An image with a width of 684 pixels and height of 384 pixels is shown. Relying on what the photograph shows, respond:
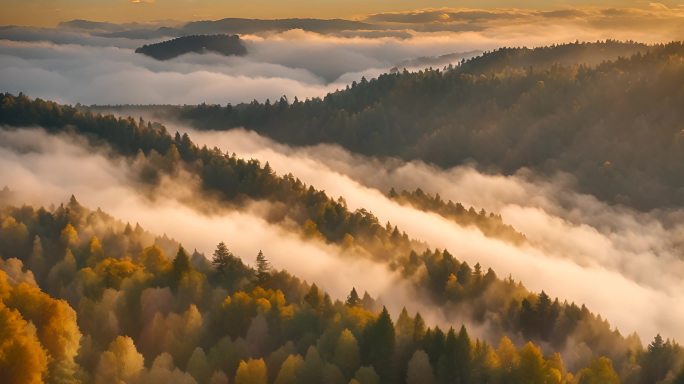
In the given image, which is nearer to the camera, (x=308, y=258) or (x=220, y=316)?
(x=220, y=316)

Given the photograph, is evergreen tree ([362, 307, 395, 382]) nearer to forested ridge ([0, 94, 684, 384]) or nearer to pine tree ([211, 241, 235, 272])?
forested ridge ([0, 94, 684, 384])

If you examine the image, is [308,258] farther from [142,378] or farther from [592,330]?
[142,378]

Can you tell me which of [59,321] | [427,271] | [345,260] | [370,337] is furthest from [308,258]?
[59,321]

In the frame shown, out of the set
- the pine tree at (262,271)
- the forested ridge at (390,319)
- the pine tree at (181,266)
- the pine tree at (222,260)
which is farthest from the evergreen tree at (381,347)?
the pine tree at (222,260)

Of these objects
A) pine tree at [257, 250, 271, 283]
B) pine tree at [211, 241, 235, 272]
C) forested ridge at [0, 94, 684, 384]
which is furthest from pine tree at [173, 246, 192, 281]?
pine tree at [257, 250, 271, 283]

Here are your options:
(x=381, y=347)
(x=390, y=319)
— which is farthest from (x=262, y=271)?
(x=381, y=347)

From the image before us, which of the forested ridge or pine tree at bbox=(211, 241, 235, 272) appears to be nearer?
the forested ridge

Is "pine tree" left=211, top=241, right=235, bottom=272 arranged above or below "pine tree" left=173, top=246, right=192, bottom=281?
below

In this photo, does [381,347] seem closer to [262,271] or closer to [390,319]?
[390,319]
